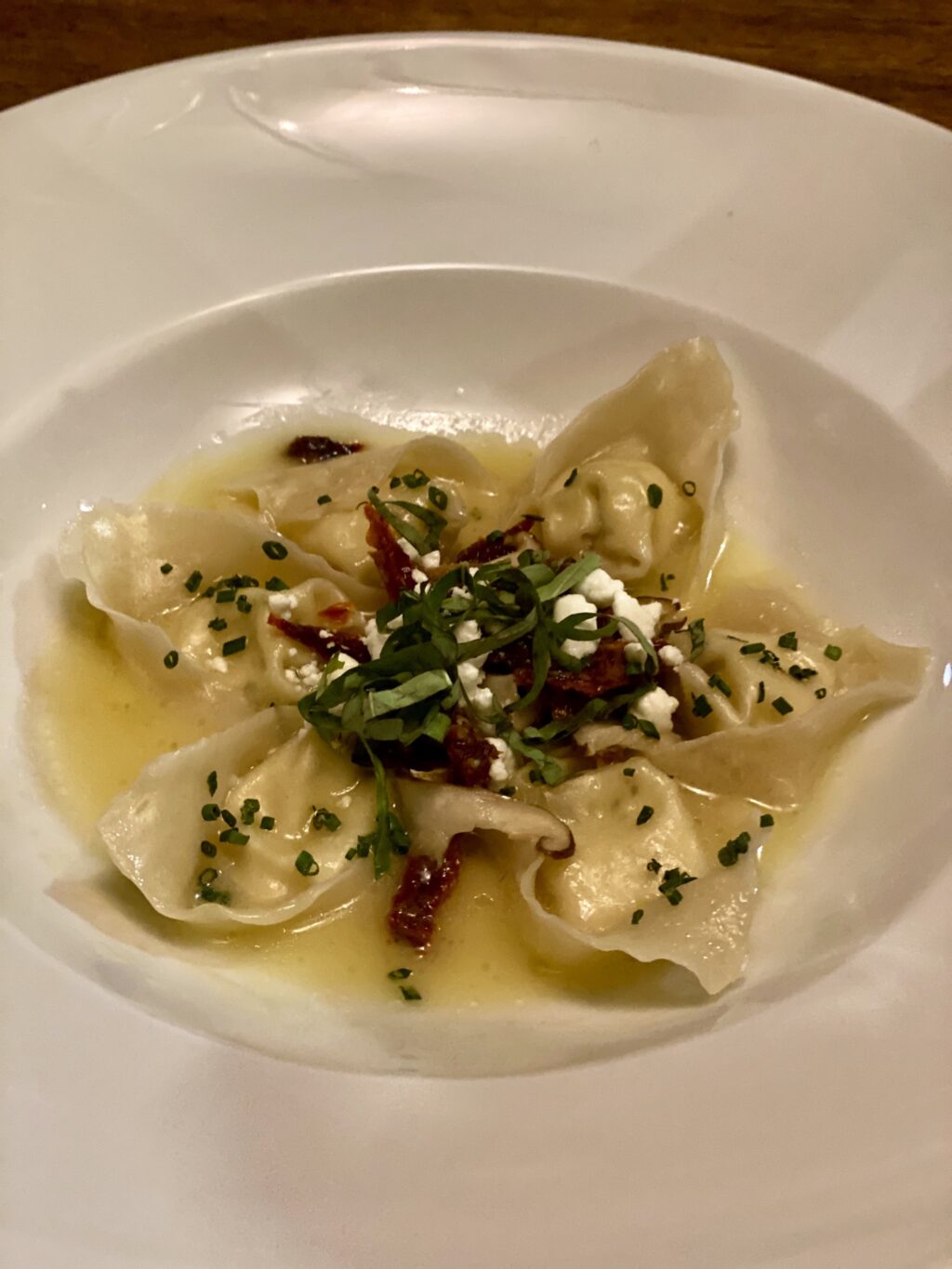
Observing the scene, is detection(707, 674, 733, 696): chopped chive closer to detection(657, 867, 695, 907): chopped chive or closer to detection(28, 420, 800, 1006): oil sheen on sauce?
detection(28, 420, 800, 1006): oil sheen on sauce

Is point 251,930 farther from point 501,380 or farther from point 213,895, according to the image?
point 501,380

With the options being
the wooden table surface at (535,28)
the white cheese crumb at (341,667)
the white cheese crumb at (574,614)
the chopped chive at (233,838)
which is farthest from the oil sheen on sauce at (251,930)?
the wooden table surface at (535,28)

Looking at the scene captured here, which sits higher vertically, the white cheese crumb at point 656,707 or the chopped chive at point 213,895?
the white cheese crumb at point 656,707

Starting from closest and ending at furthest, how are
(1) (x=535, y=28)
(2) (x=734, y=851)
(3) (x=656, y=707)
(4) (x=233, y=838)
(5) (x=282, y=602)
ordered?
(2) (x=734, y=851), (4) (x=233, y=838), (3) (x=656, y=707), (5) (x=282, y=602), (1) (x=535, y=28)

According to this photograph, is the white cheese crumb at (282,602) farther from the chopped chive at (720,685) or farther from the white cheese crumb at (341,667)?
the chopped chive at (720,685)

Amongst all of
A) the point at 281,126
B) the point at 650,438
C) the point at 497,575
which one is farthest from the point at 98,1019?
the point at 281,126

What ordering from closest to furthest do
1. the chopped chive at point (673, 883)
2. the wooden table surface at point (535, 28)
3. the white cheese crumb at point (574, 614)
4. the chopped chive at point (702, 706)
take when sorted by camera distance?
the chopped chive at point (673, 883) < the white cheese crumb at point (574, 614) < the chopped chive at point (702, 706) < the wooden table surface at point (535, 28)

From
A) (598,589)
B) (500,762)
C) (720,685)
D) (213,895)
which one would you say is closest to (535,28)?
(598,589)
